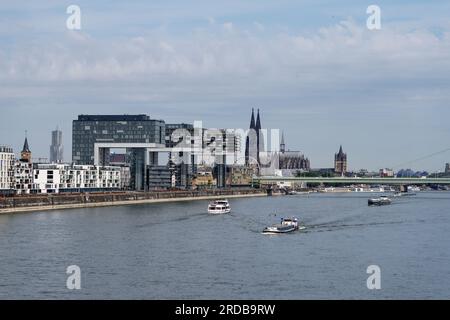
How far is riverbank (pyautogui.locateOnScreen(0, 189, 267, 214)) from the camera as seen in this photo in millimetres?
60634

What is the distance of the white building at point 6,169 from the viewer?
7231cm

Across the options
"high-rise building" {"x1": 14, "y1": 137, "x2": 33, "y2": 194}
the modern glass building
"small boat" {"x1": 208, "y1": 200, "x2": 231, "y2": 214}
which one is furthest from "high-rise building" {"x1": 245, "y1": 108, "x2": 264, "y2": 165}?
"small boat" {"x1": 208, "y1": 200, "x2": 231, "y2": 214}

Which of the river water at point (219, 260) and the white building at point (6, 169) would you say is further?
the white building at point (6, 169)

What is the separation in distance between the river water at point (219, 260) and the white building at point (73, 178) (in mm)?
33789

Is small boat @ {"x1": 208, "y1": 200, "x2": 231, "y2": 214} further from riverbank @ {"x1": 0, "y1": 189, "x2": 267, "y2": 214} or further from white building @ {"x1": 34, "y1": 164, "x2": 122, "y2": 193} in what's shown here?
white building @ {"x1": 34, "y1": 164, "x2": 122, "y2": 193}

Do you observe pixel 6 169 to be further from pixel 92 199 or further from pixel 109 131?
pixel 109 131

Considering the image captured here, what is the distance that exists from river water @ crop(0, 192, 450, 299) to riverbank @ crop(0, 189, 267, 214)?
11.1 metres

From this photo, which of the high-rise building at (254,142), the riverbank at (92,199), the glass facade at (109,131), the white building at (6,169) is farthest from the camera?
the high-rise building at (254,142)

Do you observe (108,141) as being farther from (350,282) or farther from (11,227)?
(350,282)

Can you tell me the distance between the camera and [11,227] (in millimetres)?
44156

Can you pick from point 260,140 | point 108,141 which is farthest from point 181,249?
point 260,140

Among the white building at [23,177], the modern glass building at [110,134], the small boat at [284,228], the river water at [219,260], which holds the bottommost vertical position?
the river water at [219,260]

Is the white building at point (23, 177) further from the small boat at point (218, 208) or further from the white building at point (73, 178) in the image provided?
the small boat at point (218, 208)

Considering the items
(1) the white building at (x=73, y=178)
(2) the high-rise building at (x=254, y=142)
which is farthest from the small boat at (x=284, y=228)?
(2) the high-rise building at (x=254, y=142)
